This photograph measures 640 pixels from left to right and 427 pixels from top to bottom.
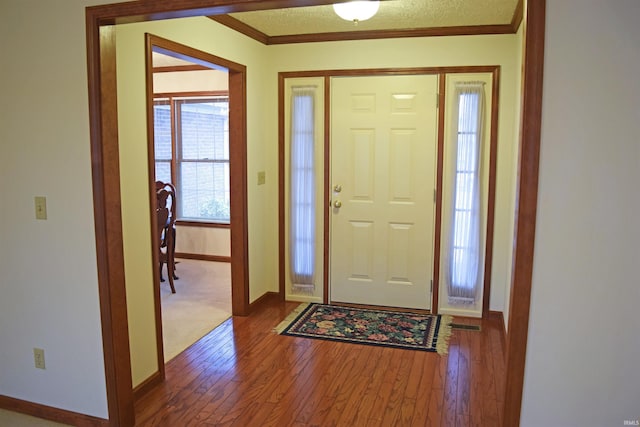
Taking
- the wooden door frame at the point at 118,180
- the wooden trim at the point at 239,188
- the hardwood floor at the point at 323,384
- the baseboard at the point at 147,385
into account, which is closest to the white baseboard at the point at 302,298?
the wooden trim at the point at 239,188

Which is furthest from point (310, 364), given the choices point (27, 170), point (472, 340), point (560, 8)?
point (560, 8)

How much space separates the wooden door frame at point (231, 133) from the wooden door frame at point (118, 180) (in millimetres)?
515

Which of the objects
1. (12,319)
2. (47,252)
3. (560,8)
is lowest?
(12,319)

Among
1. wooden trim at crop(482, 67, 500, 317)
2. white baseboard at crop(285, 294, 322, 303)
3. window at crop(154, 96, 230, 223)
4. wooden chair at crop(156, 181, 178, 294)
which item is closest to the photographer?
wooden trim at crop(482, 67, 500, 317)

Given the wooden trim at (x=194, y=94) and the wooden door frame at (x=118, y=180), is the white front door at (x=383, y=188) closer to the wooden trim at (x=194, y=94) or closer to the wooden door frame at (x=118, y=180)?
the wooden trim at (x=194, y=94)

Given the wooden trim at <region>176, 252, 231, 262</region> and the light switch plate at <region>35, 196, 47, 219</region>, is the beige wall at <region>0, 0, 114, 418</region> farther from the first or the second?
the wooden trim at <region>176, 252, 231, 262</region>

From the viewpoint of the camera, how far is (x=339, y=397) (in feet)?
9.28

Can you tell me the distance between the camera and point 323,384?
2.98m

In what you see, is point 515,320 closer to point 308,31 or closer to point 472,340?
point 472,340

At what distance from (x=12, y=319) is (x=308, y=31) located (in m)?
2.94

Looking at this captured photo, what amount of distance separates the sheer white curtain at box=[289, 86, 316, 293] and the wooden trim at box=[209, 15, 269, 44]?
19.3 inches

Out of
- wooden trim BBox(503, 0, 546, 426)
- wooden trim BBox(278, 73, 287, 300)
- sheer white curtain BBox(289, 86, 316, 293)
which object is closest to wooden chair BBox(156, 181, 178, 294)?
wooden trim BBox(278, 73, 287, 300)

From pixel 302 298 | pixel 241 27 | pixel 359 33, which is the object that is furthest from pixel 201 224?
pixel 359 33

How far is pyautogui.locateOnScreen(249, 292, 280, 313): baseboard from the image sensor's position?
4.25 metres
